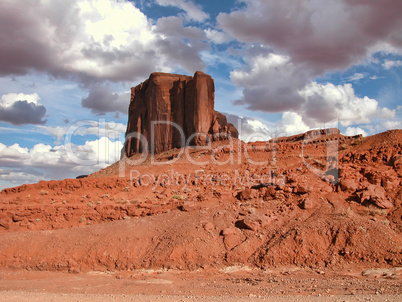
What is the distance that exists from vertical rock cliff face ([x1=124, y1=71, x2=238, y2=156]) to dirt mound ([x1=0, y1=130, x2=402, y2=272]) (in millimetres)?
28701

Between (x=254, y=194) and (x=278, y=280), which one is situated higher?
(x=254, y=194)

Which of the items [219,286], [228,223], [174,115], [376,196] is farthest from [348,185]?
[174,115]

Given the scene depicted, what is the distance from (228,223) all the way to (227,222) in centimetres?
7

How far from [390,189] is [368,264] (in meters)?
3.81

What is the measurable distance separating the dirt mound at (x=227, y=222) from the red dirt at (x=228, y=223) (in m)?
0.04

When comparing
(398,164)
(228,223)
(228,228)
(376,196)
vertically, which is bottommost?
(228,228)

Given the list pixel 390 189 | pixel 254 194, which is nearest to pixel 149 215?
pixel 254 194

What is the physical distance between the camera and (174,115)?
50562mm

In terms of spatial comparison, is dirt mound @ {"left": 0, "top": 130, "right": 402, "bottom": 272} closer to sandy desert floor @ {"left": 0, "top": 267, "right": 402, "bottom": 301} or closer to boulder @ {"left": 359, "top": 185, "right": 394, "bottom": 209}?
boulder @ {"left": 359, "top": 185, "right": 394, "bottom": 209}

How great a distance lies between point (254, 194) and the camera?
13.4m

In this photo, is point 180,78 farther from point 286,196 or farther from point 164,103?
point 286,196

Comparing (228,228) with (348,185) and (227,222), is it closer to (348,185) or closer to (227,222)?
(227,222)

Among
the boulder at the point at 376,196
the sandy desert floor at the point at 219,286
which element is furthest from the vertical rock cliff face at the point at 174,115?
the sandy desert floor at the point at 219,286

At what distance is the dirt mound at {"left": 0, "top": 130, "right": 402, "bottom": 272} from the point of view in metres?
10.1
